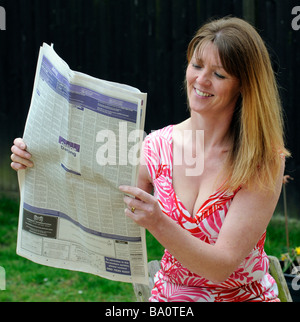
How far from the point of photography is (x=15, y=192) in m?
5.98

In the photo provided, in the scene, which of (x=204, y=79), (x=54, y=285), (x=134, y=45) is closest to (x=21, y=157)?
(x=204, y=79)

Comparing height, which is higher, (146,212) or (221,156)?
(221,156)

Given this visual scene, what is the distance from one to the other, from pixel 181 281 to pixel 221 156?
0.52m

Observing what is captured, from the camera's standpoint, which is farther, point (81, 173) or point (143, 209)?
point (81, 173)

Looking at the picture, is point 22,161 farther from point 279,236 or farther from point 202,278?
point 279,236

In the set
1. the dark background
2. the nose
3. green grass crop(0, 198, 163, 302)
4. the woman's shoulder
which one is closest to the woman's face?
the nose

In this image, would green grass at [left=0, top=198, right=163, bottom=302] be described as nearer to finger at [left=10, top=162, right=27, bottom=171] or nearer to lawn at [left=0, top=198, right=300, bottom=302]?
lawn at [left=0, top=198, right=300, bottom=302]

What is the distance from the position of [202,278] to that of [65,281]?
2200 mm

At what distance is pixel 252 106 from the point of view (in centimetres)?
233


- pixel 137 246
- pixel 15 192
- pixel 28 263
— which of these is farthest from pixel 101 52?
pixel 137 246

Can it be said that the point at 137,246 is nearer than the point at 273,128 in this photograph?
Yes

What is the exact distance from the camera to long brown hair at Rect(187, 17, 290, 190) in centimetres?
229
